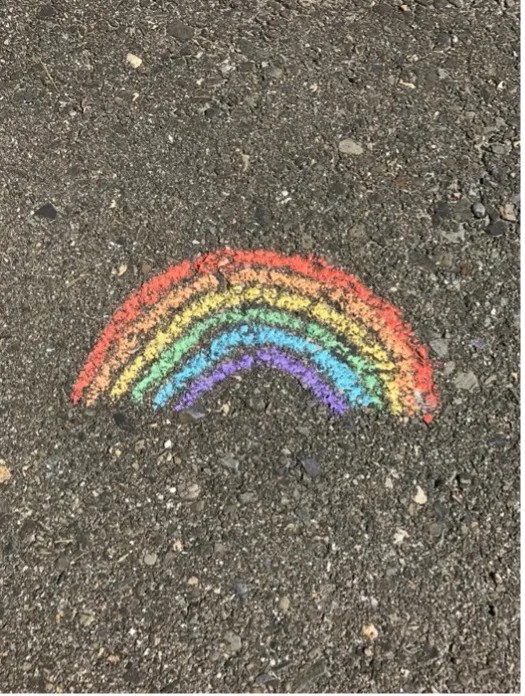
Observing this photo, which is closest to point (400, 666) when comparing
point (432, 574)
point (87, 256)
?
point (432, 574)

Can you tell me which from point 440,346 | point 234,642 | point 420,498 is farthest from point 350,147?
point 234,642

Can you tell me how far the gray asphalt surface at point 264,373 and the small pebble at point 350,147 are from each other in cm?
4

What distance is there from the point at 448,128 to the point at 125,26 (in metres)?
1.28

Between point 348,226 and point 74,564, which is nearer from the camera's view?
point 74,564

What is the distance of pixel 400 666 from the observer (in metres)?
2.04

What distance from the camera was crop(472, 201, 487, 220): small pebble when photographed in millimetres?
2352

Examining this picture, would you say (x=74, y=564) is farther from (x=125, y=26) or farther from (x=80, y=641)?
(x=125, y=26)

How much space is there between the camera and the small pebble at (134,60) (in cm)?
267

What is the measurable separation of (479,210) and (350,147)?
492mm

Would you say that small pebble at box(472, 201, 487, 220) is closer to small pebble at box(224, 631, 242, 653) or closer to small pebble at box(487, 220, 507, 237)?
small pebble at box(487, 220, 507, 237)

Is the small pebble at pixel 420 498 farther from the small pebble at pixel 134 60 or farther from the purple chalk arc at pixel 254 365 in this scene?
the small pebble at pixel 134 60

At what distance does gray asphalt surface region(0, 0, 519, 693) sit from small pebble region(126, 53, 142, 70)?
0.9 inches

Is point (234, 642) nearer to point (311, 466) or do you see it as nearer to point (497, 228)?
point (311, 466)

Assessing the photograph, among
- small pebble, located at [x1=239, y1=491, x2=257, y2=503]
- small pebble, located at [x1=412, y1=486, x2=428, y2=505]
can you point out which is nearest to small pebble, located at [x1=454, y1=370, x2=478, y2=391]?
small pebble, located at [x1=412, y1=486, x2=428, y2=505]
